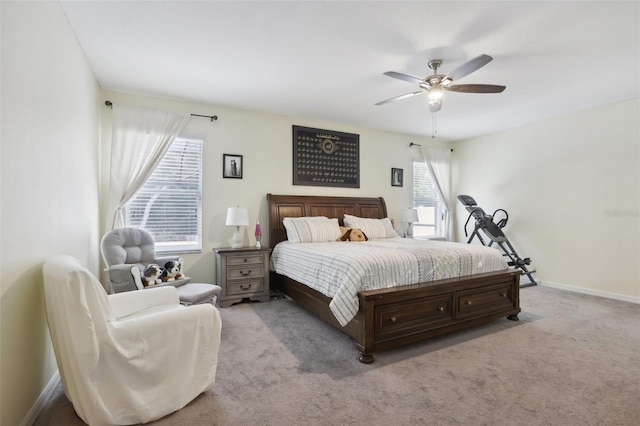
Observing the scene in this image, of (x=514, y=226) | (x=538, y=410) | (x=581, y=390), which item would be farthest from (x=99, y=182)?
(x=514, y=226)

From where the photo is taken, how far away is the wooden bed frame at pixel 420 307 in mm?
2500

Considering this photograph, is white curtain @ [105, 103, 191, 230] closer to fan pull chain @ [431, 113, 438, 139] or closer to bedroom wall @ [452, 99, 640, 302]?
fan pull chain @ [431, 113, 438, 139]

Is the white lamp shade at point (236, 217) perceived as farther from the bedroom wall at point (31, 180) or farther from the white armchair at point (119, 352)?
the white armchair at point (119, 352)

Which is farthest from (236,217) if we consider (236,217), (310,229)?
(310,229)

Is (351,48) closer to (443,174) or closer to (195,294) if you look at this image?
(195,294)

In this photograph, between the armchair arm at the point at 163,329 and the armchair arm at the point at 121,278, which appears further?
the armchair arm at the point at 121,278

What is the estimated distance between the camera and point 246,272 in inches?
160

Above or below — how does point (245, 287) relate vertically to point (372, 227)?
below

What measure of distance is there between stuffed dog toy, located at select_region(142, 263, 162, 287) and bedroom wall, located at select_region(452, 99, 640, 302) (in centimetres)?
567

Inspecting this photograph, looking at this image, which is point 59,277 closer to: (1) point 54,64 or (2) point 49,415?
(2) point 49,415

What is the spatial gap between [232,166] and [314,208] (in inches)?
55.5

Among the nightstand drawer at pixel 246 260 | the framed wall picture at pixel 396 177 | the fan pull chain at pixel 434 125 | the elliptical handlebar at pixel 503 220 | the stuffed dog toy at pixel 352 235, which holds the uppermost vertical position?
the fan pull chain at pixel 434 125

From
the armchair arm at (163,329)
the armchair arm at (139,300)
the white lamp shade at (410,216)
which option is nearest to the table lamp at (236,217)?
the armchair arm at (139,300)

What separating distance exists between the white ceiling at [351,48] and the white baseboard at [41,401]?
269 cm
